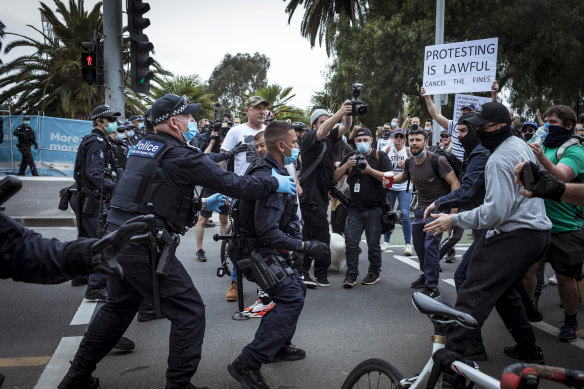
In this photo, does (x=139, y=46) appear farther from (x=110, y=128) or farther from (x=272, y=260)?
(x=272, y=260)

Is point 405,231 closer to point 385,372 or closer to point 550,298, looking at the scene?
point 550,298

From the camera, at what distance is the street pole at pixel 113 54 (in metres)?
8.59

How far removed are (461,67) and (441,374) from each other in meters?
7.29

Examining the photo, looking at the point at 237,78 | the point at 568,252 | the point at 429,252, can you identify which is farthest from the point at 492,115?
the point at 237,78

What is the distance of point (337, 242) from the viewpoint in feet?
22.9

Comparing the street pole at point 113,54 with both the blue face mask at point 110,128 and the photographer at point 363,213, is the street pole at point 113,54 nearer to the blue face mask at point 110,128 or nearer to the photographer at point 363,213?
the blue face mask at point 110,128

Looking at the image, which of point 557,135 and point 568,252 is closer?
point 568,252

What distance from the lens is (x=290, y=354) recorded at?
404 centimetres

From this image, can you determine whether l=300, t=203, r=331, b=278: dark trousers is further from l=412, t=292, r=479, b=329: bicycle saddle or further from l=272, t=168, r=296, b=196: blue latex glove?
l=412, t=292, r=479, b=329: bicycle saddle

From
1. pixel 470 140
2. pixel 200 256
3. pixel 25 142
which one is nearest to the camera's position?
pixel 470 140

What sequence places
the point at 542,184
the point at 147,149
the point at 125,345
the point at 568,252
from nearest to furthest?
the point at 542,184
the point at 147,149
the point at 125,345
the point at 568,252

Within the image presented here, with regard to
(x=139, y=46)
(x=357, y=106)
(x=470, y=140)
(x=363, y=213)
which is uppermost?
(x=139, y=46)

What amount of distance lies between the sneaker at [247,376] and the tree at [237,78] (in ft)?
149

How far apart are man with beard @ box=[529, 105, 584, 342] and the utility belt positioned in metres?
2.17
